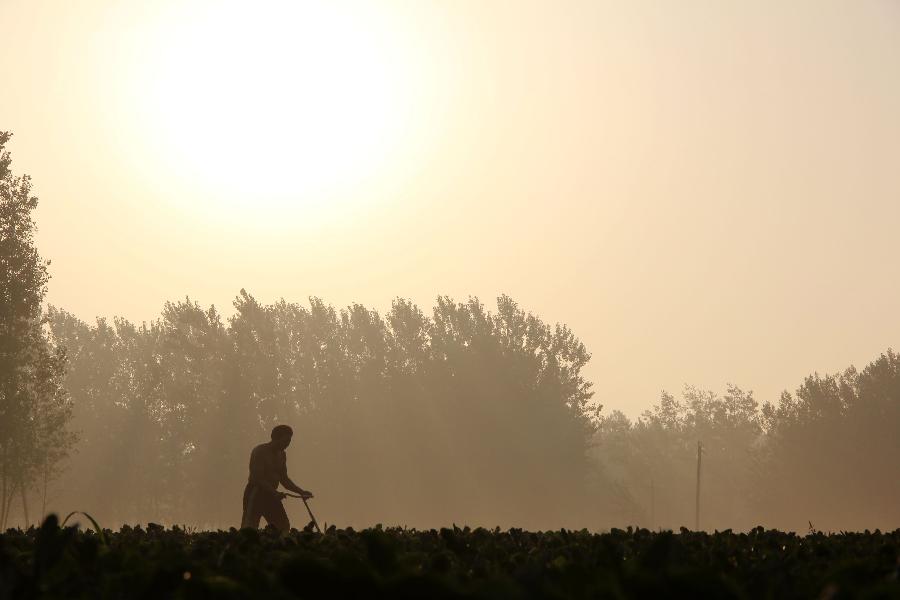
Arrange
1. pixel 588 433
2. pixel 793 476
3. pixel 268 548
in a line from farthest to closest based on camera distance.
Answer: pixel 793 476, pixel 588 433, pixel 268 548

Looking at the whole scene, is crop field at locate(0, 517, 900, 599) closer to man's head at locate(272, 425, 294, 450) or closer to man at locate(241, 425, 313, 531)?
man at locate(241, 425, 313, 531)

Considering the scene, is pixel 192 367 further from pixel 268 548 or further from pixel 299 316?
pixel 268 548

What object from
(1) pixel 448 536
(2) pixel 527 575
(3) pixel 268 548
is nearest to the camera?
(2) pixel 527 575

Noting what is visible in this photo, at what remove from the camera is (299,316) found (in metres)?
67.9

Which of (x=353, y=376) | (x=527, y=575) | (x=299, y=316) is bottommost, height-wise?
(x=527, y=575)

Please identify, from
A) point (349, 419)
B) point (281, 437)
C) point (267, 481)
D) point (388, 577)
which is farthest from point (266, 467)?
point (349, 419)

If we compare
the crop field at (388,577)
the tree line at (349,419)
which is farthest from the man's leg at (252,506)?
the tree line at (349,419)

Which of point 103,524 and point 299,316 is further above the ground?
point 299,316

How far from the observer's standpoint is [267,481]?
580 inches

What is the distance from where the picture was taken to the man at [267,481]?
14.4 m

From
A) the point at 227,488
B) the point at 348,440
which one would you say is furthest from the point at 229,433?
the point at 348,440

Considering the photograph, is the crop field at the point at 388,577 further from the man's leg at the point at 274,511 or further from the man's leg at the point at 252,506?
the man's leg at the point at 274,511

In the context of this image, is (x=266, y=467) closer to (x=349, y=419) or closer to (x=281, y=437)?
(x=281, y=437)

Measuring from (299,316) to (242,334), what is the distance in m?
7.34
